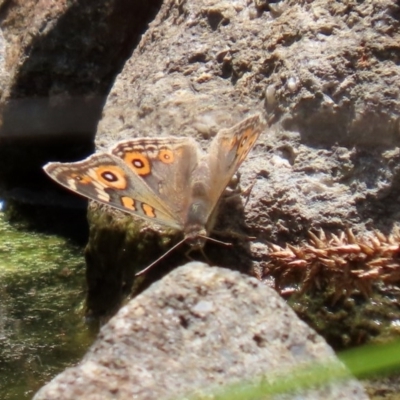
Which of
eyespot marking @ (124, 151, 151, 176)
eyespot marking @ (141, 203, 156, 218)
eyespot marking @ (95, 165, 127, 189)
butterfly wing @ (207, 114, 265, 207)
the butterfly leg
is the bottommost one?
the butterfly leg

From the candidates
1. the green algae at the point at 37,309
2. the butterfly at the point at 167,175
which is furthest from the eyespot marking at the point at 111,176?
the green algae at the point at 37,309

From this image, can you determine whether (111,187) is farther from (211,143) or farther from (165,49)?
(165,49)

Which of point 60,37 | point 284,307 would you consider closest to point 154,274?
point 284,307

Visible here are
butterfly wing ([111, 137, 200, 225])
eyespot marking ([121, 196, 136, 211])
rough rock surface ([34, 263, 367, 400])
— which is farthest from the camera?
butterfly wing ([111, 137, 200, 225])

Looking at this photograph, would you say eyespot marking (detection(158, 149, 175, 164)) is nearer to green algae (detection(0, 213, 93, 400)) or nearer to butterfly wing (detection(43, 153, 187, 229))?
butterfly wing (detection(43, 153, 187, 229))

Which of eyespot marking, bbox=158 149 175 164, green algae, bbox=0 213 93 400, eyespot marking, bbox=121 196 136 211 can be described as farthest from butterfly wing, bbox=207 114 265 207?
green algae, bbox=0 213 93 400

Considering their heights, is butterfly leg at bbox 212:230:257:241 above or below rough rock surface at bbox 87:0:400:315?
below
